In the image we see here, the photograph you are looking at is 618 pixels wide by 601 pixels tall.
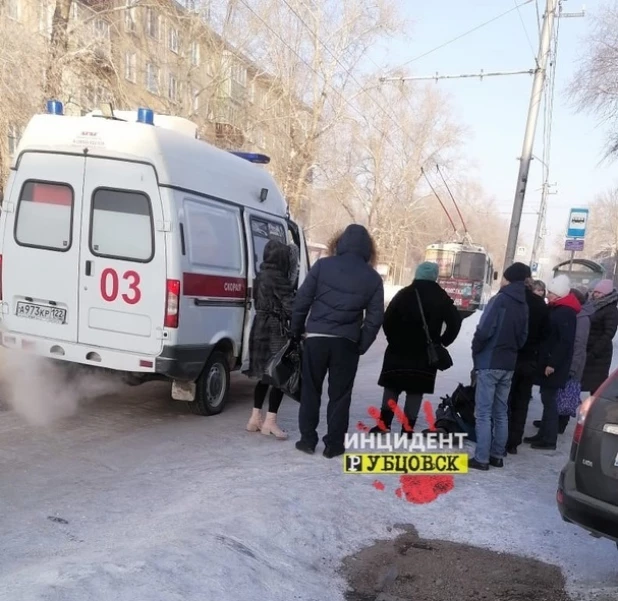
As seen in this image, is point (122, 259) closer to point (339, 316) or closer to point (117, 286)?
point (117, 286)

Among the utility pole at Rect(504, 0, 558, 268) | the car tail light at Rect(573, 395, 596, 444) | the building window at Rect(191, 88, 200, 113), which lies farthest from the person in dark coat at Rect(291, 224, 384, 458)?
the building window at Rect(191, 88, 200, 113)

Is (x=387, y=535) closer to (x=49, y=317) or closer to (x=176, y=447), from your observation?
(x=176, y=447)

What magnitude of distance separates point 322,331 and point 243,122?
712 inches

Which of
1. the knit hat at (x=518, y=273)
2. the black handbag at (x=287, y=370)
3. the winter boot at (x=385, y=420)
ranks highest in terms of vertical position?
the knit hat at (x=518, y=273)

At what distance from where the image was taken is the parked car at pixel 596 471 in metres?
3.16

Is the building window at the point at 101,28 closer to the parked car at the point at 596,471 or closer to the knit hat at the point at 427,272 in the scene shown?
the knit hat at the point at 427,272

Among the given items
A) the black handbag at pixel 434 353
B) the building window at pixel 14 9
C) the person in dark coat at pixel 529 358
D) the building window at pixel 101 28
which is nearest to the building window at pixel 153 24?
the building window at pixel 101 28

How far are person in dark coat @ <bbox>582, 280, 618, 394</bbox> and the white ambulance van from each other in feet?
12.9

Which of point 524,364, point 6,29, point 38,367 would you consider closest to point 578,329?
point 524,364

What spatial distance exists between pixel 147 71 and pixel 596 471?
18.3m

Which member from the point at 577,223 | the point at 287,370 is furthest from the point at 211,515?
the point at 577,223

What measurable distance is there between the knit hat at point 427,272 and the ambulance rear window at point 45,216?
323 centimetres

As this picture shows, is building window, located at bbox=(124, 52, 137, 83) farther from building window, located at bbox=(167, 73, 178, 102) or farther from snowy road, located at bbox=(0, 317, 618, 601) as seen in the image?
snowy road, located at bbox=(0, 317, 618, 601)

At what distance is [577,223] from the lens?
14906mm
